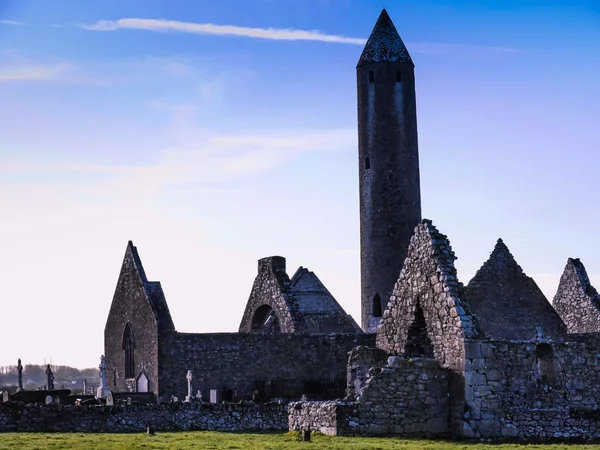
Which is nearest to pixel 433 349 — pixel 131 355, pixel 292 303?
pixel 292 303

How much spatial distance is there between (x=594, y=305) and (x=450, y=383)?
22489 mm

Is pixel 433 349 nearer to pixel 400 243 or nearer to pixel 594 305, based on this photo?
pixel 594 305

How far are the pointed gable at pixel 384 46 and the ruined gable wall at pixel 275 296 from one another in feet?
54.8

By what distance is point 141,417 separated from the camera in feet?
113

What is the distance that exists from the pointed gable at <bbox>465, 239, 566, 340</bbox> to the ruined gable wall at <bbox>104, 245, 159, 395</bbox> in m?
11.0

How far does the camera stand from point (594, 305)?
49125 mm

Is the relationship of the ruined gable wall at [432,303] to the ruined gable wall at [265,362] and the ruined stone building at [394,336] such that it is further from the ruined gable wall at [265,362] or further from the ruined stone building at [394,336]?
the ruined gable wall at [265,362]

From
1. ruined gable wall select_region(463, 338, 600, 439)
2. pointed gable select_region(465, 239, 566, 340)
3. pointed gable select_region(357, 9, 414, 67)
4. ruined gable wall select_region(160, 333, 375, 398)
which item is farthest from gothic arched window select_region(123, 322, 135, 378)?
ruined gable wall select_region(463, 338, 600, 439)

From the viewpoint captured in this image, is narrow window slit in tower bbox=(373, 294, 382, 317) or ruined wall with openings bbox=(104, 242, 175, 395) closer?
ruined wall with openings bbox=(104, 242, 175, 395)

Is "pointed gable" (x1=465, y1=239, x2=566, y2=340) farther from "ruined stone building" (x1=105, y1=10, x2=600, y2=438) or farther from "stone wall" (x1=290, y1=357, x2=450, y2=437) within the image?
"stone wall" (x1=290, y1=357, x2=450, y2=437)

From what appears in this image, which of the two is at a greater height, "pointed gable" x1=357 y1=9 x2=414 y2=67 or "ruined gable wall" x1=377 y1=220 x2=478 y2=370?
"pointed gable" x1=357 y1=9 x2=414 y2=67

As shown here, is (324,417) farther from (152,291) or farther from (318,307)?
(318,307)

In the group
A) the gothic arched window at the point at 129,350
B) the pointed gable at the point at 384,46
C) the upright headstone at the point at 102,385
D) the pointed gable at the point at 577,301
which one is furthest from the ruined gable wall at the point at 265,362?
the pointed gable at the point at 384,46

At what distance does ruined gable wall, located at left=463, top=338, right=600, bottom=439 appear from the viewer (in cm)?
2728
